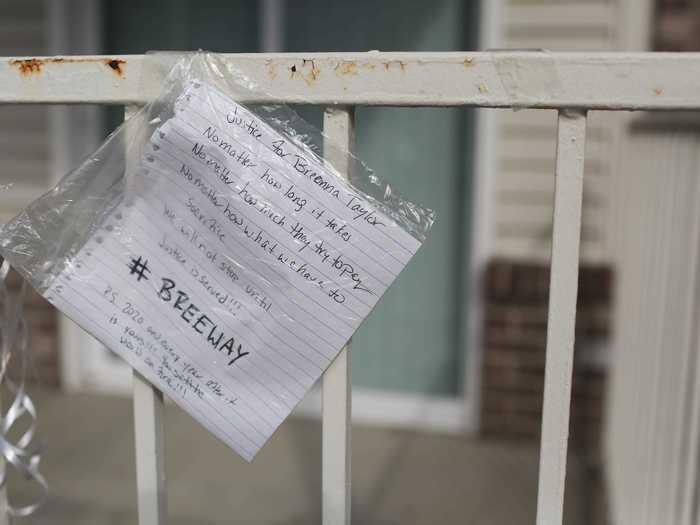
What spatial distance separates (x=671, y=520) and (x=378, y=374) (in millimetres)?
1926

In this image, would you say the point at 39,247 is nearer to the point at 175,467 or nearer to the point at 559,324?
the point at 559,324

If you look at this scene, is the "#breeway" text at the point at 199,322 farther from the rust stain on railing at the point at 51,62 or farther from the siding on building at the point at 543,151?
the siding on building at the point at 543,151

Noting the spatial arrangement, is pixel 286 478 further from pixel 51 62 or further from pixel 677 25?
pixel 677 25

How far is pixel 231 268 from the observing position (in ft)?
2.91

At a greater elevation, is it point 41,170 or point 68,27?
point 68,27

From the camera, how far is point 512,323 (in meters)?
3.27

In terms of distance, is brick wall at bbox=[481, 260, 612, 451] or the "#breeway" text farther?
brick wall at bbox=[481, 260, 612, 451]

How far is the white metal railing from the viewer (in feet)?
2.66

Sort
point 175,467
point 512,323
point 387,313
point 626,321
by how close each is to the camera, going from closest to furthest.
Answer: point 626,321 → point 175,467 → point 512,323 → point 387,313

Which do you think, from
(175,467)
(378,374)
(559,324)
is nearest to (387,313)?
(378,374)

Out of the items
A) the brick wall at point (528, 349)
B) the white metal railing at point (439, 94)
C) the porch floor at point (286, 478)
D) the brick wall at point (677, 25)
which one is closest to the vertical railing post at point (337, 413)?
the white metal railing at point (439, 94)

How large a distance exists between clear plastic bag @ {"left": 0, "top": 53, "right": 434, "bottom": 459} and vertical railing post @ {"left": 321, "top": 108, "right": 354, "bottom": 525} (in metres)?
0.01

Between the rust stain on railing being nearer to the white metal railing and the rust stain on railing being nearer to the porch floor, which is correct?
the white metal railing

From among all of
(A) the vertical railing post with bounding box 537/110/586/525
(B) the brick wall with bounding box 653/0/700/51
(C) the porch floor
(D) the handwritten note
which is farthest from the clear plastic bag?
(B) the brick wall with bounding box 653/0/700/51
